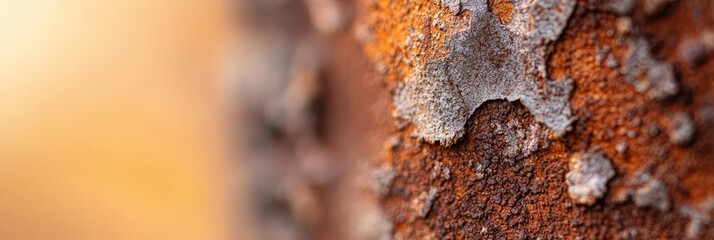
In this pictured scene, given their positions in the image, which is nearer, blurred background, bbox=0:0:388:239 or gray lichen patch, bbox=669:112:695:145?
gray lichen patch, bbox=669:112:695:145

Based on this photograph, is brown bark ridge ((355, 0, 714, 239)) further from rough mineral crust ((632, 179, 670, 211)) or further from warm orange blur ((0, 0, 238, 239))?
warm orange blur ((0, 0, 238, 239))

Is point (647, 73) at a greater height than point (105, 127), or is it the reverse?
point (105, 127)

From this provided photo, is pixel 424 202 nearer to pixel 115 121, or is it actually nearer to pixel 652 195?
pixel 652 195

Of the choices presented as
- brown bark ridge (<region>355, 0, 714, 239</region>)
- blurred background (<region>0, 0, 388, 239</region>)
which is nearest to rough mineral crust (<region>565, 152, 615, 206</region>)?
brown bark ridge (<region>355, 0, 714, 239</region>)

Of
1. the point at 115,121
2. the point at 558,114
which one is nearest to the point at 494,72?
the point at 558,114

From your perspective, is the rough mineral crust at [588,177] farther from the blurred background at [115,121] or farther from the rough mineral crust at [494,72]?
the blurred background at [115,121]

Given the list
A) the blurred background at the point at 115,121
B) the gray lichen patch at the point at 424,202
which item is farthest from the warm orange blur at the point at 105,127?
the gray lichen patch at the point at 424,202

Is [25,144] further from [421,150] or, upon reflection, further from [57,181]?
[421,150]
